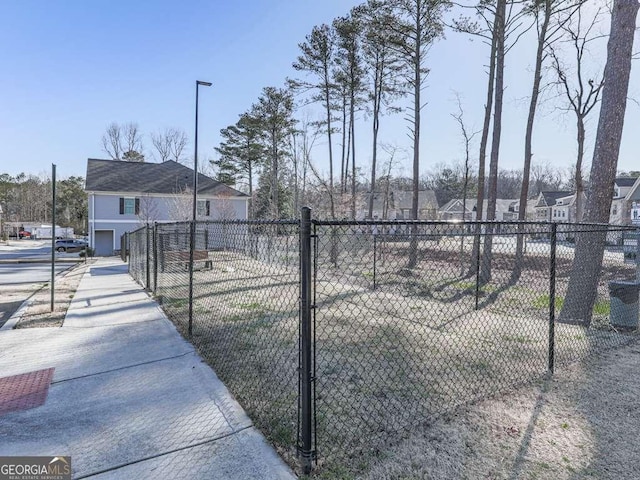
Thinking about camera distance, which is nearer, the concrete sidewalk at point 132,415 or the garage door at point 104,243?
the concrete sidewalk at point 132,415

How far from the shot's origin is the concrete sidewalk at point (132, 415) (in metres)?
2.16

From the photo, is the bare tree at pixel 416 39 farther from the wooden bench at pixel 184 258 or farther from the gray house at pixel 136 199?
the gray house at pixel 136 199

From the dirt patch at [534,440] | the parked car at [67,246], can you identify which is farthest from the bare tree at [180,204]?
the dirt patch at [534,440]

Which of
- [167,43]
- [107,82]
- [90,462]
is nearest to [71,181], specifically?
[107,82]

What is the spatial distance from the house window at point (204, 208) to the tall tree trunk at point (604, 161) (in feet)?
84.3

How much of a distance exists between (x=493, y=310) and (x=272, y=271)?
5.07m

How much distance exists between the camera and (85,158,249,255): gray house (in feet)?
86.0

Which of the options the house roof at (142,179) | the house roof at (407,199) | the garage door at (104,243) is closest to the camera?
the garage door at (104,243)

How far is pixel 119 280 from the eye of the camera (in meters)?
10.5

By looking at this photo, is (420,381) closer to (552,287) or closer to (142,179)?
(552,287)

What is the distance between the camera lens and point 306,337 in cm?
203

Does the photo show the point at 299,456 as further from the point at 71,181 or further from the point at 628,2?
the point at 71,181

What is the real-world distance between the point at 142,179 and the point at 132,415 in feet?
93.0

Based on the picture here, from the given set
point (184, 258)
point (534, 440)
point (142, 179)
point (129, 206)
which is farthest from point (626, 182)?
point (534, 440)
